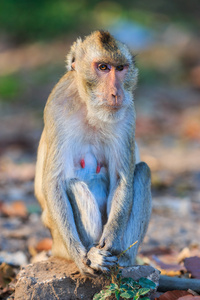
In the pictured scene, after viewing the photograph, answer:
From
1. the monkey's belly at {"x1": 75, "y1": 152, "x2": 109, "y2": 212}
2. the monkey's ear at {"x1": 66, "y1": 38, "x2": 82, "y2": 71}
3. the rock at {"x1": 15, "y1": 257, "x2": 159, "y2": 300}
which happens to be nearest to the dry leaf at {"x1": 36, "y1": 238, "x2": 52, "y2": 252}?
the monkey's belly at {"x1": 75, "y1": 152, "x2": 109, "y2": 212}

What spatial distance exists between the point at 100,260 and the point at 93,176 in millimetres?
938

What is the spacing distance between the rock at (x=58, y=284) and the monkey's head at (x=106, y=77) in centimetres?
135

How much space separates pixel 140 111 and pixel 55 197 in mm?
8991

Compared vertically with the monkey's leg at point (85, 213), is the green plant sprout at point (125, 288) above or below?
below

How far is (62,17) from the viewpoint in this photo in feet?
62.2

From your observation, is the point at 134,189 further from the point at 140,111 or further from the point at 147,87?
the point at 147,87

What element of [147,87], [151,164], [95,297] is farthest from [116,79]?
[147,87]

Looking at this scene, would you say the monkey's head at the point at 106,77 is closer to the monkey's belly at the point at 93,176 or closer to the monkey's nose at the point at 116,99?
the monkey's nose at the point at 116,99

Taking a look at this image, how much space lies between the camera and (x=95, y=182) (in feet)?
15.4

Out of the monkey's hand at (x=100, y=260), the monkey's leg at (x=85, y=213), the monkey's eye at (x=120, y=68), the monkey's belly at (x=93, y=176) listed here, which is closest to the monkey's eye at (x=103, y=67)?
the monkey's eye at (x=120, y=68)

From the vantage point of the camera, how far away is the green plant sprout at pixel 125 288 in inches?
148

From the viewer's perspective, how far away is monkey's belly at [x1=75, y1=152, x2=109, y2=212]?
15.4 ft

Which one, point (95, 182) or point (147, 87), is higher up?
point (147, 87)

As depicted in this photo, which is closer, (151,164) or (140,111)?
(151,164)
